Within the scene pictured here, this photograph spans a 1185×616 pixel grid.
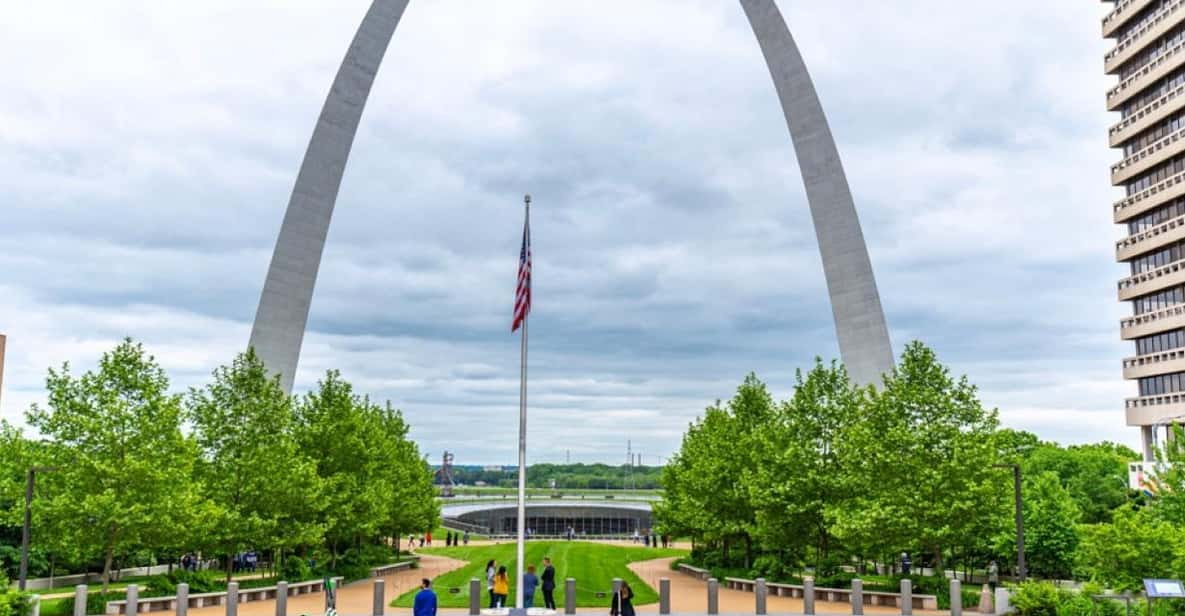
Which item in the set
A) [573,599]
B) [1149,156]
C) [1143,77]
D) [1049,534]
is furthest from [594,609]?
A: [1143,77]

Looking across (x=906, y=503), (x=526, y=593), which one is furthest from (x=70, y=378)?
(x=906, y=503)

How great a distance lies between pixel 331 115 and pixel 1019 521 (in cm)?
3543

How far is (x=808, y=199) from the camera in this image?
161 feet

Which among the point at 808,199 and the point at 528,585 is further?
the point at 808,199

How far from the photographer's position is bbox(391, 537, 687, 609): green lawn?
113ft

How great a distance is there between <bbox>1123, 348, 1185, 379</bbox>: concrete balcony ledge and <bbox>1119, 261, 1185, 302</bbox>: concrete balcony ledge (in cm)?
388

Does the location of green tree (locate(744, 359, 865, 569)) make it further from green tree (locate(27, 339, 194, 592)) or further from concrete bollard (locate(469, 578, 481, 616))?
green tree (locate(27, 339, 194, 592))

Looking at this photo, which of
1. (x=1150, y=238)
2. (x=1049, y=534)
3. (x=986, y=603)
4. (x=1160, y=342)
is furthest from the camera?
(x=1150, y=238)

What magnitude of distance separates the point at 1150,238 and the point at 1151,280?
2521 mm

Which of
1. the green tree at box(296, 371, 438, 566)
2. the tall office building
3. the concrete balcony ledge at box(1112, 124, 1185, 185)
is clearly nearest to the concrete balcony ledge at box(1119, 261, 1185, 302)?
the tall office building

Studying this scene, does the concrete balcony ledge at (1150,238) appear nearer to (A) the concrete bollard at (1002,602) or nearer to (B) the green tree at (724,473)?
(B) the green tree at (724,473)

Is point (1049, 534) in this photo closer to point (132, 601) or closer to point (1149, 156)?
point (1149, 156)

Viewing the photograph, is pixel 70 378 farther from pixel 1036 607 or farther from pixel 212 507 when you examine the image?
pixel 1036 607

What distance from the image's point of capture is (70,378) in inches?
1241
